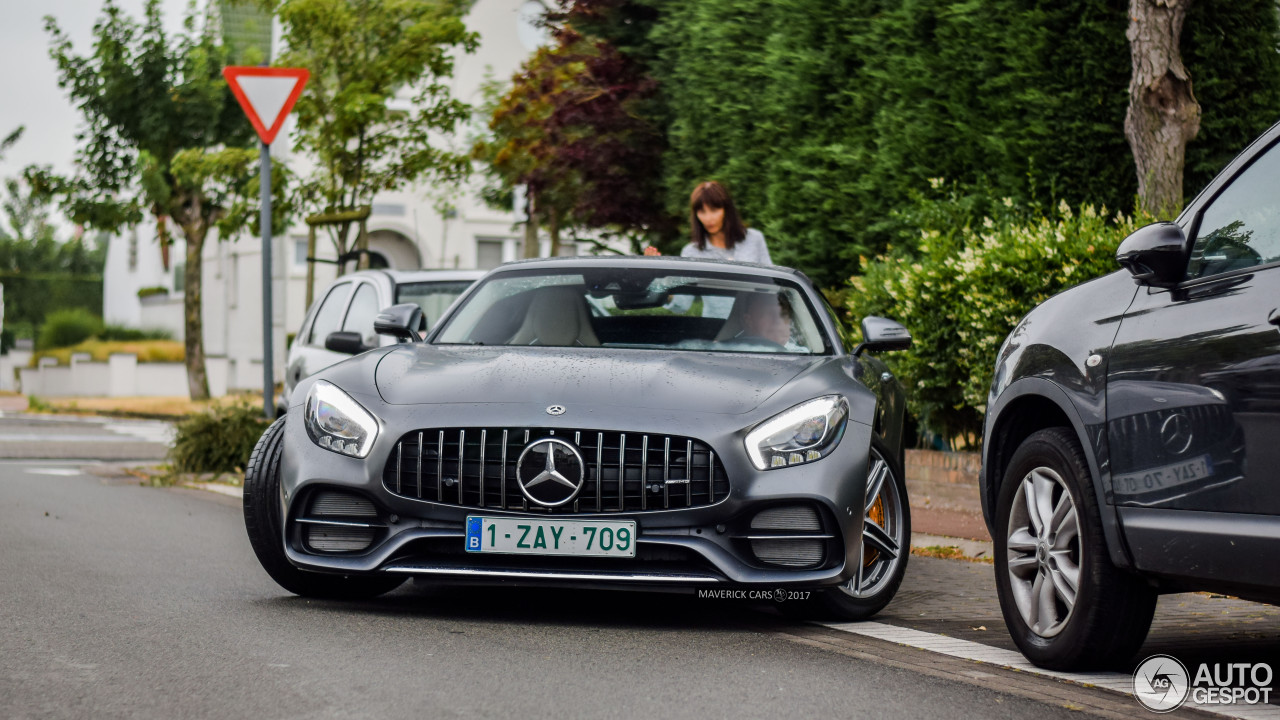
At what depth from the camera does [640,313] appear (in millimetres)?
7262

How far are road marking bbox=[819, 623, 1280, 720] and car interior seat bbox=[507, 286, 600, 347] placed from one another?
1.68m

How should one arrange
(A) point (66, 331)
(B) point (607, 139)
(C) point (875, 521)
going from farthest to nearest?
(A) point (66, 331) → (B) point (607, 139) → (C) point (875, 521)

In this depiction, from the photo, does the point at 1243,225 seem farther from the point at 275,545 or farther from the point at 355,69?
the point at 355,69

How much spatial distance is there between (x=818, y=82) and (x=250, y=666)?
8957 millimetres

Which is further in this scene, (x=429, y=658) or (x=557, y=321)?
(x=557, y=321)

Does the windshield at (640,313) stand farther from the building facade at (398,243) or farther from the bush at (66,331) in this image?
the bush at (66,331)

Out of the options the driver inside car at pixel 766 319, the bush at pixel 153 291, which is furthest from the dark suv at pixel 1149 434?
the bush at pixel 153 291

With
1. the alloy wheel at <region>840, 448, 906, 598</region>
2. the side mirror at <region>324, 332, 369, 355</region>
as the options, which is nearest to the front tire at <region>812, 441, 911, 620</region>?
the alloy wheel at <region>840, 448, 906, 598</region>

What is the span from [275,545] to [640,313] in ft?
6.05

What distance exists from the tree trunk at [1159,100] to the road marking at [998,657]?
15.3 feet

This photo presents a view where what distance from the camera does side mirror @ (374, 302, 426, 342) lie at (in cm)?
718

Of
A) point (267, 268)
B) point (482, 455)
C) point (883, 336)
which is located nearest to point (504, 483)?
point (482, 455)

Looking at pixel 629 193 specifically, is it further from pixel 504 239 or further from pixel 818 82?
pixel 504 239

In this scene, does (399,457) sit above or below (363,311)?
below
